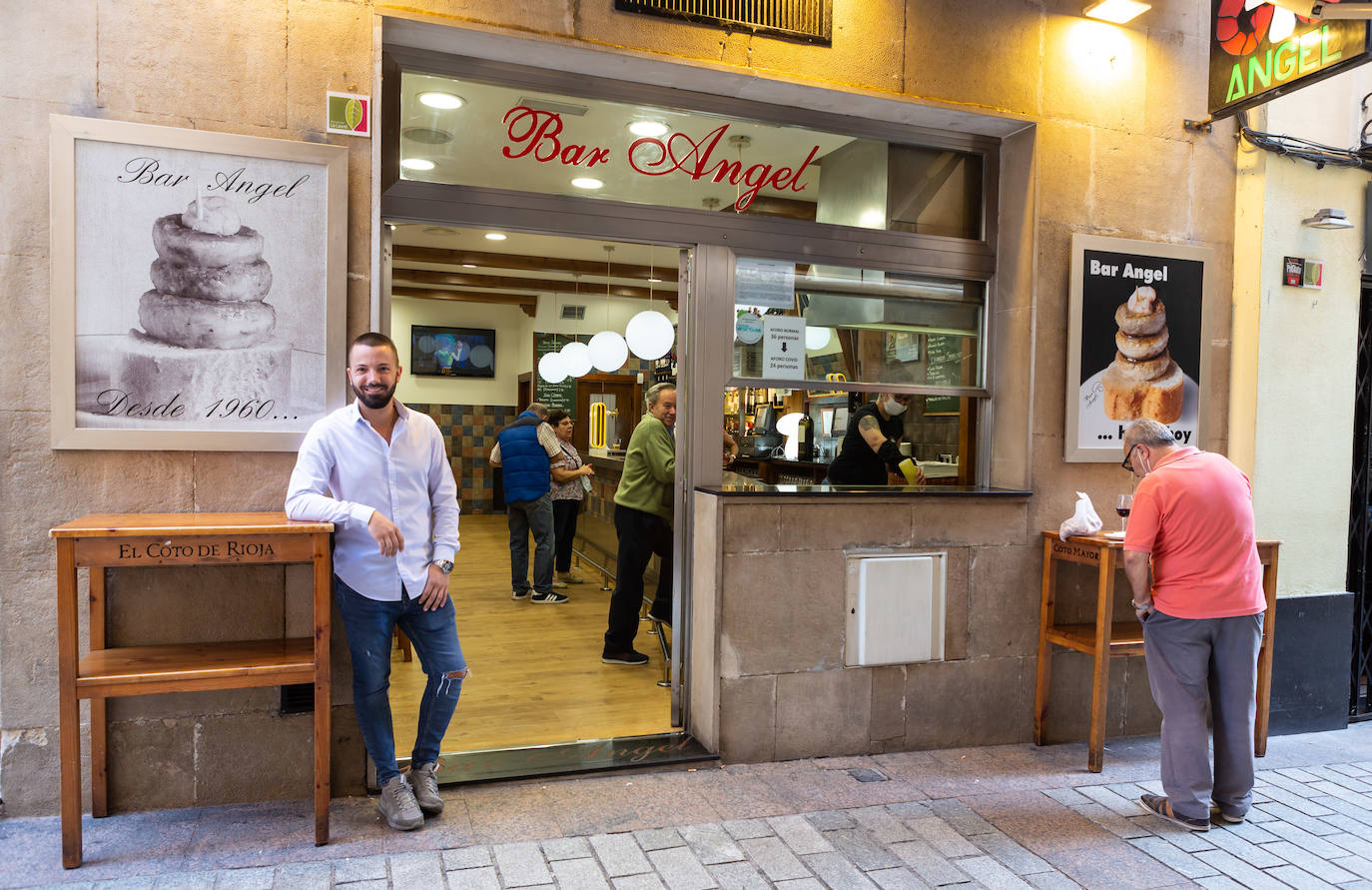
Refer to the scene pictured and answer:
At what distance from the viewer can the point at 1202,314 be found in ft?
15.3

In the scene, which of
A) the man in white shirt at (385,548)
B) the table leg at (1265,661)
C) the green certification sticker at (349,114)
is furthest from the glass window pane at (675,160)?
the table leg at (1265,661)

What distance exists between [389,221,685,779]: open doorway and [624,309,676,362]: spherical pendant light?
0.41 ft

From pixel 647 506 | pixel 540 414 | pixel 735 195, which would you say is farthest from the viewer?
pixel 540 414

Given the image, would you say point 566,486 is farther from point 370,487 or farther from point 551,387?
point 551,387

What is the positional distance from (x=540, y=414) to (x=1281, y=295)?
17.0ft

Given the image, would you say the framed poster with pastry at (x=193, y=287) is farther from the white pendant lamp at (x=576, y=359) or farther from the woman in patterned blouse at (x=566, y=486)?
the white pendant lamp at (x=576, y=359)

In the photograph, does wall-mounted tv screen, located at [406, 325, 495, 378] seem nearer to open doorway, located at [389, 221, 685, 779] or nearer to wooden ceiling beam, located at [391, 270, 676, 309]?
open doorway, located at [389, 221, 685, 779]

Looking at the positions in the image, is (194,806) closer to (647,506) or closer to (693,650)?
(693,650)

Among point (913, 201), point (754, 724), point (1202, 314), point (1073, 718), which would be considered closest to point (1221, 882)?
point (1073, 718)

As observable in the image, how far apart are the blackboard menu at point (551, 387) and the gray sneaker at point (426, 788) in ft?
32.6

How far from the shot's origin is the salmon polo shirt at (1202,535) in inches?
133

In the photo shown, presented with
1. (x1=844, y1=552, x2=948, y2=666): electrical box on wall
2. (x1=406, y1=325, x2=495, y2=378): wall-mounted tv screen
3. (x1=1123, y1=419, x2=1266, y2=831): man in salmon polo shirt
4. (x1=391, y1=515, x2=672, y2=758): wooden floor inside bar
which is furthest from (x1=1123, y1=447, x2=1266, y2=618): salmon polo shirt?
(x1=406, y1=325, x2=495, y2=378): wall-mounted tv screen

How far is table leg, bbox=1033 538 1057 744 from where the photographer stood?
14.1 feet

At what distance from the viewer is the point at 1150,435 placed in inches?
141
